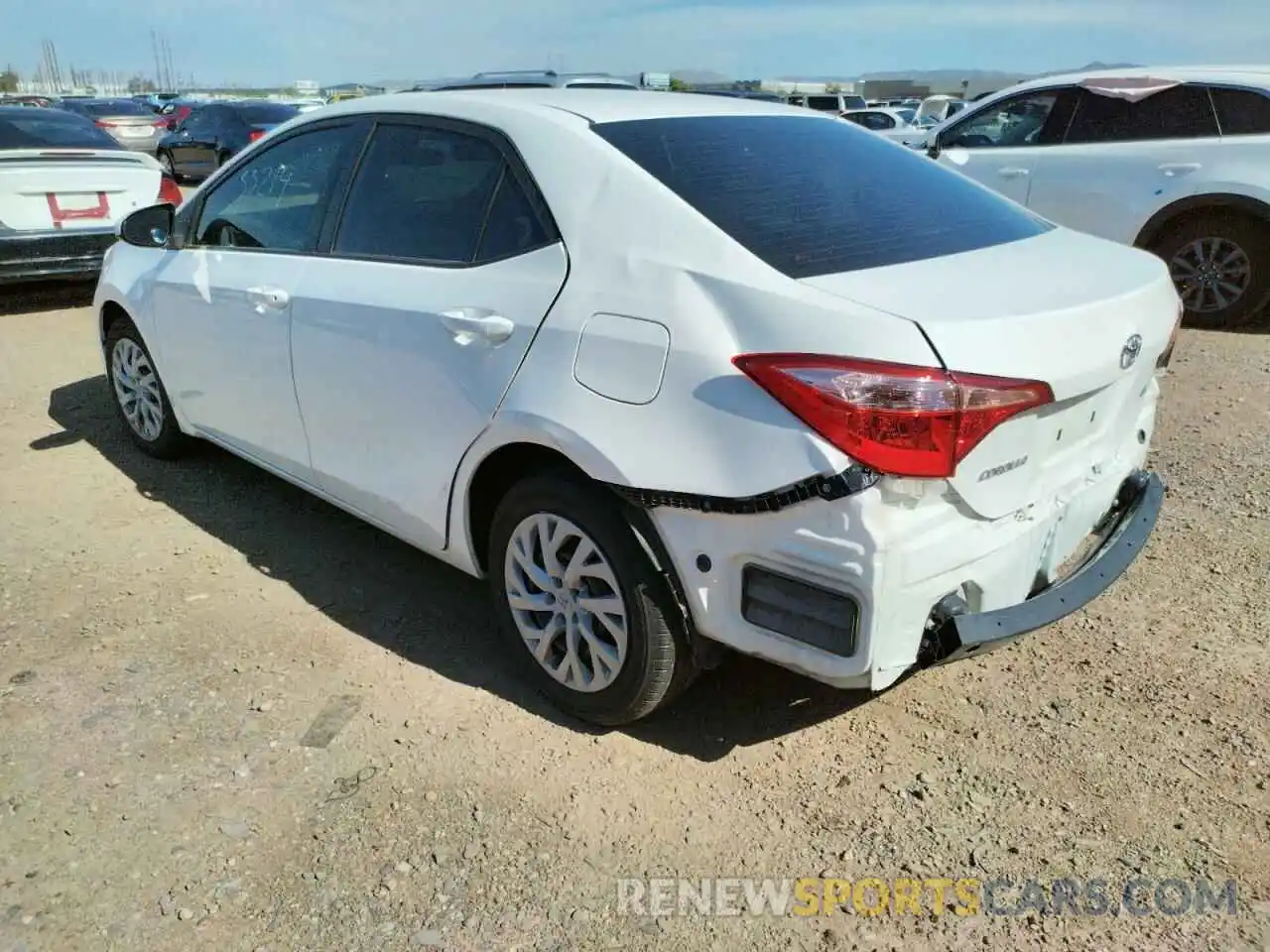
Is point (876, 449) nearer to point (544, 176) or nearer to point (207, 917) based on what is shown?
point (544, 176)

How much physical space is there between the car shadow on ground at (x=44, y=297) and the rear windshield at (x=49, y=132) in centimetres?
114

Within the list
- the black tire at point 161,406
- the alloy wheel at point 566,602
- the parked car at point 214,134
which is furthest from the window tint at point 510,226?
the parked car at point 214,134

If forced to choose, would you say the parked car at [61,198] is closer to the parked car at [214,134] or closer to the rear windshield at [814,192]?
the rear windshield at [814,192]

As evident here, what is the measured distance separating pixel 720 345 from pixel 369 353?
137cm

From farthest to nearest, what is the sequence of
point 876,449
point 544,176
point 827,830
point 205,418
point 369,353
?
point 205,418 < point 369,353 < point 544,176 < point 827,830 < point 876,449

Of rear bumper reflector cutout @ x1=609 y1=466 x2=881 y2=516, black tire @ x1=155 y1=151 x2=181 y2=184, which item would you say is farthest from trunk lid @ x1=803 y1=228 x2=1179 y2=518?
black tire @ x1=155 y1=151 x2=181 y2=184

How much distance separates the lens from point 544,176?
9.23 feet

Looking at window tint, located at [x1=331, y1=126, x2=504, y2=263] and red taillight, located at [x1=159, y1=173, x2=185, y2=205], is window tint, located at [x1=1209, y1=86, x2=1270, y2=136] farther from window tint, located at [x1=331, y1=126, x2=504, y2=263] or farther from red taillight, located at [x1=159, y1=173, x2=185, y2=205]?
red taillight, located at [x1=159, y1=173, x2=185, y2=205]

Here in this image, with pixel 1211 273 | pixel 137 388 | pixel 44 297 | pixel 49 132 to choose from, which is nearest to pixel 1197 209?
pixel 1211 273

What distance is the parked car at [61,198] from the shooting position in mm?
7445

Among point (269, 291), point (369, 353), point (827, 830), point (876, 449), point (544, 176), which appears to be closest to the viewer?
point (876, 449)

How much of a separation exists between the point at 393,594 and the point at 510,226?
1.55 meters

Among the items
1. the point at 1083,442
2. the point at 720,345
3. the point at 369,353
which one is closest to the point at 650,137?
the point at 720,345

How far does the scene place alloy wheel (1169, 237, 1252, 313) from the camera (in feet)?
22.6
